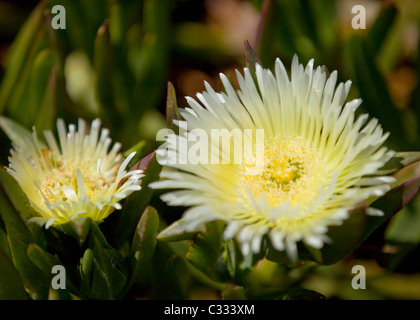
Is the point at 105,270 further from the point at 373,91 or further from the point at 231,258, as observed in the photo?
the point at 373,91

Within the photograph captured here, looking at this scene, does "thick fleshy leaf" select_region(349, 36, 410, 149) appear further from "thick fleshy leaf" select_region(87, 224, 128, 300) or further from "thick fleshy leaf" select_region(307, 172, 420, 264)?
"thick fleshy leaf" select_region(87, 224, 128, 300)

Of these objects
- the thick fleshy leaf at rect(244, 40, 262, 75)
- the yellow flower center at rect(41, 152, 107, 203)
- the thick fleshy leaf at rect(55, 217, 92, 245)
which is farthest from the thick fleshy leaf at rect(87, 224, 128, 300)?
the thick fleshy leaf at rect(244, 40, 262, 75)

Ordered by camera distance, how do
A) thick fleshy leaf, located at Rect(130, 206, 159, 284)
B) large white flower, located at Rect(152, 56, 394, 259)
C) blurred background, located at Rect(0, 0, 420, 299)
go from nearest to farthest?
1. large white flower, located at Rect(152, 56, 394, 259)
2. thick fleshy leaf, located at Rect(130, 206, 159, 284)
3. blurred background, located at Rect(0, 0, 420, 299)

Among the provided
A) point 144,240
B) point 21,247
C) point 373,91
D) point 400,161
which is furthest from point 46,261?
point 373,91

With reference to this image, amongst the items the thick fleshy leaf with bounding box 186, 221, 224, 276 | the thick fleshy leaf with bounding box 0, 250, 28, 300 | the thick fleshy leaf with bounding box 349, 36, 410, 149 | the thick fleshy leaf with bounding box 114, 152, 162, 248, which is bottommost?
the thick fleshy leaf with bounding box 0, 250, 28, 300

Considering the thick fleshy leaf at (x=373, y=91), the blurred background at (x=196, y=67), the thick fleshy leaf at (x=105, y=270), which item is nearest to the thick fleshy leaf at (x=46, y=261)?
the thick fleshy leaf at (x=105, y=270)

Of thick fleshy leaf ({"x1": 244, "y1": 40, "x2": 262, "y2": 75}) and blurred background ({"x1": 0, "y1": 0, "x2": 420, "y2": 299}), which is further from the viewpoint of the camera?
blurred background ({"x1": 0, "y1": 0, "x2": 420, "y2": 299})

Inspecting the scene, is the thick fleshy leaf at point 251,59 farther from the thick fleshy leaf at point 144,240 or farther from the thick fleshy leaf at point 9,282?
the thick fleshy leaf at point 9,282
